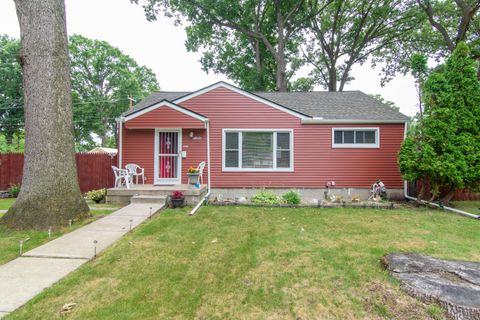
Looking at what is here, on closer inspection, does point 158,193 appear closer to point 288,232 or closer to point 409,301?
point 288,232

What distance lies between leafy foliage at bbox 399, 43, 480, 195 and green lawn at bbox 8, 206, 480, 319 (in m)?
Result: 1.85

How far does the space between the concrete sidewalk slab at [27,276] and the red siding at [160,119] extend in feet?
18.0

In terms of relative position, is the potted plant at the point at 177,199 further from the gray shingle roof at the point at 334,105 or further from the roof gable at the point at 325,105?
the gray shingle roof at the point at 334,105

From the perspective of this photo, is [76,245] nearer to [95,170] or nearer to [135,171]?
[135,171]

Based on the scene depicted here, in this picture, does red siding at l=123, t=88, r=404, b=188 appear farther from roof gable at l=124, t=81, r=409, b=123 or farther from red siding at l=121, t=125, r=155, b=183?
roof gable at l=124, t=81, r=409, b=123

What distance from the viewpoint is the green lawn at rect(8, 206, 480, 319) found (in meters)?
2.21

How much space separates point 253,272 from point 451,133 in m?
7.40

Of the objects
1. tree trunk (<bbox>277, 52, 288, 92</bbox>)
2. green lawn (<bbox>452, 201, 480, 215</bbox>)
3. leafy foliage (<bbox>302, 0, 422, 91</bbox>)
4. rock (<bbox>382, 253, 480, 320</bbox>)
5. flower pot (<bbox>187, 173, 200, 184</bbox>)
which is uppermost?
leafy foliage (<bbox>302, 0, 422, 91</bbox>)

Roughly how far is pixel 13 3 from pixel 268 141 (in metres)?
7.64

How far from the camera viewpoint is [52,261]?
3275mm

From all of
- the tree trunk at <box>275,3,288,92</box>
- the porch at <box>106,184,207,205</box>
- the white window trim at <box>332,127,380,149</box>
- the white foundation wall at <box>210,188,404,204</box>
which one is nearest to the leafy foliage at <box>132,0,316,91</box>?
the tree trunk at <box>275,3,288,92</box>

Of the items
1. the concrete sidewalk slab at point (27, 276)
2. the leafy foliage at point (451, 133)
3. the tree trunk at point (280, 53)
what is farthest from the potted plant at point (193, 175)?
the tree trunk at point (280, 53)

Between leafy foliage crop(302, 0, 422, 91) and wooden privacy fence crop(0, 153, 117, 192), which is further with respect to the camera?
leafy foliage crop(302, 0, 422, 91)

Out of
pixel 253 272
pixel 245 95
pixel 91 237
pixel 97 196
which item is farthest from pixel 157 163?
pixel 253 272
